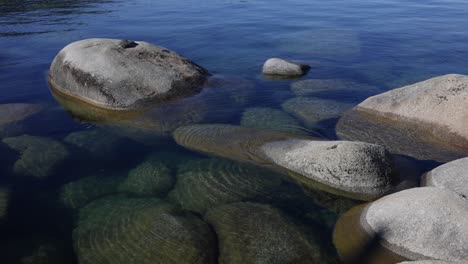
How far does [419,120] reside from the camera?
385 inches

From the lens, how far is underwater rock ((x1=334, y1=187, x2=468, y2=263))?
19.0 ft

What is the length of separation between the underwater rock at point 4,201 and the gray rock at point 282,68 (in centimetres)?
872

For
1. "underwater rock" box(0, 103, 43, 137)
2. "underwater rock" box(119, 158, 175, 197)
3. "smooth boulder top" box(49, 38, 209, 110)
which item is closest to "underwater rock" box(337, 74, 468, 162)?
"underwater rock" box(119, 158, 175, 197)

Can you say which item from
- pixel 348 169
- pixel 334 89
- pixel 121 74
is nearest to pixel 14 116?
pixel 121 74

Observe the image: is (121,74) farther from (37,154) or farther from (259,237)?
(259,237)

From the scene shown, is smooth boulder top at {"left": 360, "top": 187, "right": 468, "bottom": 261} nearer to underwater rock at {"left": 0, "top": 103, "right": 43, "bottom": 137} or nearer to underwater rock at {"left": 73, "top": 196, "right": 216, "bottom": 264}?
underwater rock at {"left": 73, "top": 196, "right": 216, "bottom": 264}

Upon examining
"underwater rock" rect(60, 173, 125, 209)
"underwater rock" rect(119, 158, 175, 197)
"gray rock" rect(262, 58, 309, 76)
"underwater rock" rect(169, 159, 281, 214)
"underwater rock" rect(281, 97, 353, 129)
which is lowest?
"underwater rock" rect(60, 173, 125, 209)

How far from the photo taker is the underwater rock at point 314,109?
1037cm

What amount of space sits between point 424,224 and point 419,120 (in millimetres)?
4449

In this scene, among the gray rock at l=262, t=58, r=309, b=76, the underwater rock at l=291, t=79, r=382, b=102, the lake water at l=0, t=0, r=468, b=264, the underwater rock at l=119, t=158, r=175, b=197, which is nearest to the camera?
the lake water at l=0, t=0, r=468, b=264

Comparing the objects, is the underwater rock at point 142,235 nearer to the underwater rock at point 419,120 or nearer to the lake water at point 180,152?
the lake water at point 180,152

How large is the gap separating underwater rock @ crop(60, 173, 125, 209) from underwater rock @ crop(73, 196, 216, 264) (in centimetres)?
36

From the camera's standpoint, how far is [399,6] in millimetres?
25797

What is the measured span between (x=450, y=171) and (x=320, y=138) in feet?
9.13
